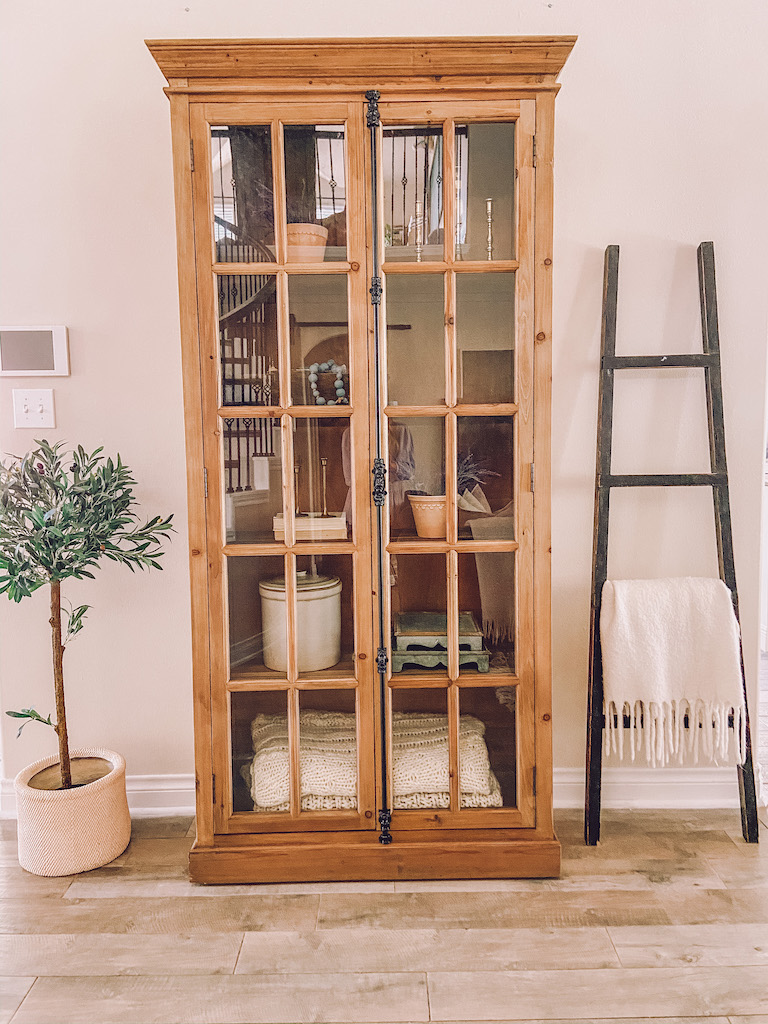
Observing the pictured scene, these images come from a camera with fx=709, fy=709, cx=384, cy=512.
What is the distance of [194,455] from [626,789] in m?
1.64

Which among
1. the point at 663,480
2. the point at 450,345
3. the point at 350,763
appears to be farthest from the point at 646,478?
the point at 350,763

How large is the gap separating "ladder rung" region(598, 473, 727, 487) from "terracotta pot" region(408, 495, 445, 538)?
20.7 inches

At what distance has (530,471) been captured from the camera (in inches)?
69.4

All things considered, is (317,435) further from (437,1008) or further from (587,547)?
(437,1008)

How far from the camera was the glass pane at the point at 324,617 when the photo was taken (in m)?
1.80

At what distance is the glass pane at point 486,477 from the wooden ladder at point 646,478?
379 millimetres

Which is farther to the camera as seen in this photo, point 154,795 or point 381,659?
point 154,795

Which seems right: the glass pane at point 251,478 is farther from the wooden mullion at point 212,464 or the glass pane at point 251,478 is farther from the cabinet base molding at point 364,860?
the cabinet base molding at point 364,860

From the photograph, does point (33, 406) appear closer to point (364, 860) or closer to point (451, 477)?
point (451, 477)

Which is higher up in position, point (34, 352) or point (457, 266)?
point (457, 266)

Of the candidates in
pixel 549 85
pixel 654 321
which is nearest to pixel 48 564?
pixel 549 85

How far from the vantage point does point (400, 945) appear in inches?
63.2

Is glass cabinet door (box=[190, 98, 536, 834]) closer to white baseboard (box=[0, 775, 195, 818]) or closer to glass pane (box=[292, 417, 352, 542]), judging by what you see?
glass pane (box=[292, 417, 352, 542])

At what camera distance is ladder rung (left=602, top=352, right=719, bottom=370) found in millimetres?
1967
